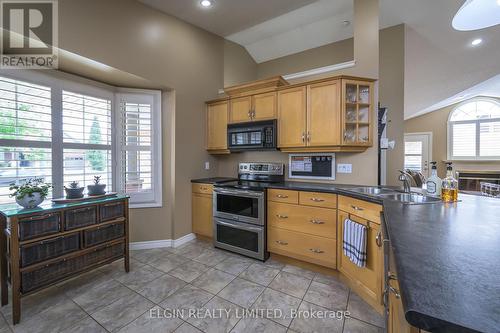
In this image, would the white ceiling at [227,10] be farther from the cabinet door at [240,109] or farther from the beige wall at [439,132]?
the beige wall at [439,132]

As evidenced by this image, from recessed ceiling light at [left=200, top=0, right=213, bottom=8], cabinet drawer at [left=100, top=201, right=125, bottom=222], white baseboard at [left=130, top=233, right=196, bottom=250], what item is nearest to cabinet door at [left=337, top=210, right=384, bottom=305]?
white baseboard at [left=130, top=233, right=196, bottom=250]

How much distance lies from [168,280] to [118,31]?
2.77 m

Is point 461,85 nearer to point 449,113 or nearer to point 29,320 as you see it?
point 449,113

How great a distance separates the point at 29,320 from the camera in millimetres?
1622

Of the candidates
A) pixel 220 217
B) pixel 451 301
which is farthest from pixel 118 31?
pixel 451 301

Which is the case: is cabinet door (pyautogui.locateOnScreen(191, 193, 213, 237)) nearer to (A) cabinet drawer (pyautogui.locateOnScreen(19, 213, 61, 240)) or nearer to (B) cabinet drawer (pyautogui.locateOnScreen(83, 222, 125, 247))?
(B) cabinet drawer (pyautogui.locateOnScreen(83, 222, 125, 247))

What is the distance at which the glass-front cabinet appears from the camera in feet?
8.04

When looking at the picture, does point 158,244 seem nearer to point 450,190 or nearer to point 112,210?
point 112,210

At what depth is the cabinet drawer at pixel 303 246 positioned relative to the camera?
7.25 ft

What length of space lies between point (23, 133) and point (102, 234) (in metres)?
1.22

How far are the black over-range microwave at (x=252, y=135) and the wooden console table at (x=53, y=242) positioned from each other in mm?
1640

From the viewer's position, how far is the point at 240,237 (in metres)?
2.70

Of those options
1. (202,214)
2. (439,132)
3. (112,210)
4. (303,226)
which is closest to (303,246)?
(303,226)

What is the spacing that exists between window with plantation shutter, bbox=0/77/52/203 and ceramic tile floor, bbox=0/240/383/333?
3.65 ft
